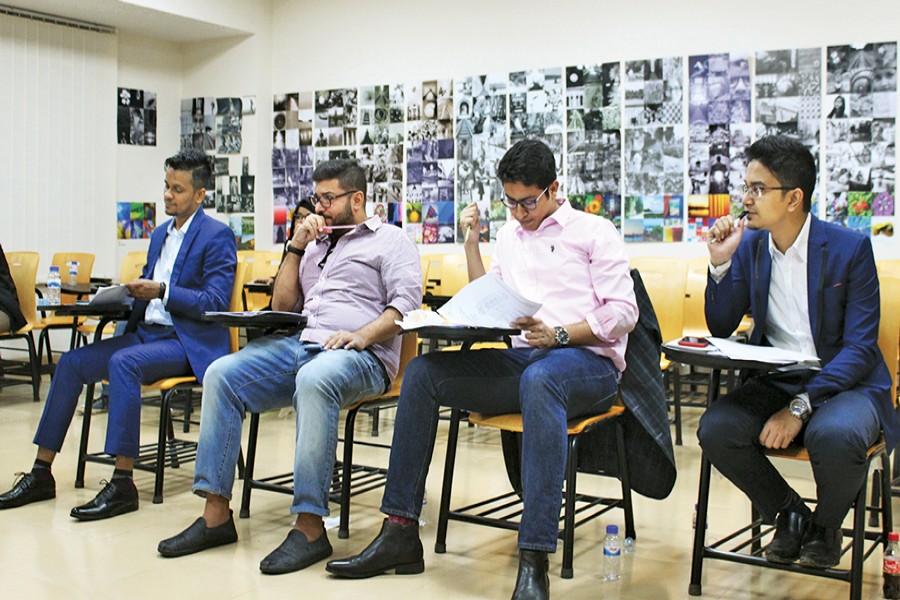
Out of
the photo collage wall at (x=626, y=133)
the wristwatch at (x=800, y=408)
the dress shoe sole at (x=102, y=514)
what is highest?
the photo collage wall at (x=626, y=133)

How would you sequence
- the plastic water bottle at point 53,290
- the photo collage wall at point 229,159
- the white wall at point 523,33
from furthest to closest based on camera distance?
the photo collage wall at point 229,159 < the white wall at point 523,33 < the plastic water bottle at point 53,290

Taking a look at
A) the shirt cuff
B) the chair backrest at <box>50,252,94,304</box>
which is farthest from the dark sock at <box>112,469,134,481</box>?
the chair backrest at <box>50,252,94,304</box>

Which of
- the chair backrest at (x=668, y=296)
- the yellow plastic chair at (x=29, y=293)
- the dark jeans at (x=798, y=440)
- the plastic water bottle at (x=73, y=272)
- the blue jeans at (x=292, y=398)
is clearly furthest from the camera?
the plastic water bottle at (x=73, y=272)

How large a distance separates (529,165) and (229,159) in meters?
6.08

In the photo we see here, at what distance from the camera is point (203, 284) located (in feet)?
12.4

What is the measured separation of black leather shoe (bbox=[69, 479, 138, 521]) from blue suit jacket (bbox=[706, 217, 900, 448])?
7.65 ft

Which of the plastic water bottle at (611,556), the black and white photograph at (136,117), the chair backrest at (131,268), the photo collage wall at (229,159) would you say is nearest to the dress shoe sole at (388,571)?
the plastic water bottle at (611,556)

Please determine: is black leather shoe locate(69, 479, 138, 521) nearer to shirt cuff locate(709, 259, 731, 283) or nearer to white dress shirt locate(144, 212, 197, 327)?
white dress shirt locate(144, 212, 197, 327)

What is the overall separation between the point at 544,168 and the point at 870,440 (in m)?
1.22

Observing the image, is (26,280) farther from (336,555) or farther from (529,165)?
(529,165)

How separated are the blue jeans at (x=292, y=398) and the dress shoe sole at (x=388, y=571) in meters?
0.20

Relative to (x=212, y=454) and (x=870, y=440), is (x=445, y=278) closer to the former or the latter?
(x=212, y=454)

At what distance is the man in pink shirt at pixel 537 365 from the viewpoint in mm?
2652

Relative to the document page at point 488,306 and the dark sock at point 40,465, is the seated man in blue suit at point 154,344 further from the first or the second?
the document page at point 488,306
